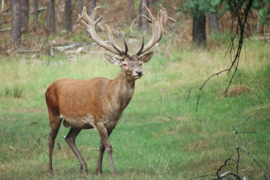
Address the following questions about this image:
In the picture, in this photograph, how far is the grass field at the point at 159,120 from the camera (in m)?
8.62

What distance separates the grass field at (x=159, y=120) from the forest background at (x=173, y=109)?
0.02 m

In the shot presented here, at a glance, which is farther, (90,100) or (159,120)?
(159,120)

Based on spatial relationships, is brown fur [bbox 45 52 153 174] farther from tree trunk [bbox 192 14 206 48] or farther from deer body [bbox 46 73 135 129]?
tree trunk [bbox 192 14 206 48]

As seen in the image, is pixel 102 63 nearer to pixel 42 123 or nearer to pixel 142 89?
pixel 142 89

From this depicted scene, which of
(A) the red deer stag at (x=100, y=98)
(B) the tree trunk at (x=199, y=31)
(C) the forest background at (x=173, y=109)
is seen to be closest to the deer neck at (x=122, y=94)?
(A) the red deer stag at (x=100, y=98)

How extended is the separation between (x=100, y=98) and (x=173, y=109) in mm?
5474

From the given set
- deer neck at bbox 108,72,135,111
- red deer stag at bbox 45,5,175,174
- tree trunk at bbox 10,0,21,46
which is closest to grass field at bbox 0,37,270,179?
red deer stag at bbox 45,5,175,174

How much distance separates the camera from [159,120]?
41.9ft

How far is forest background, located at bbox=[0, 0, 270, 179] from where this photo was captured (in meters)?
8.21

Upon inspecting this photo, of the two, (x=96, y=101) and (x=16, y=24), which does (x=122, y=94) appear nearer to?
(x=96, y=101)

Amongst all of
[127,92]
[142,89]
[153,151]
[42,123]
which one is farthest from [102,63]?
[127,92]

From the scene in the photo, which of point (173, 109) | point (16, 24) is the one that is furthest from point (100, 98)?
point (16, 24)

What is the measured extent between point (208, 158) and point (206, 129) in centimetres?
241

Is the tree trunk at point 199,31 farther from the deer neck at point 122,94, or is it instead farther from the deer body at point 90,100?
the deer neck at point 122,94
